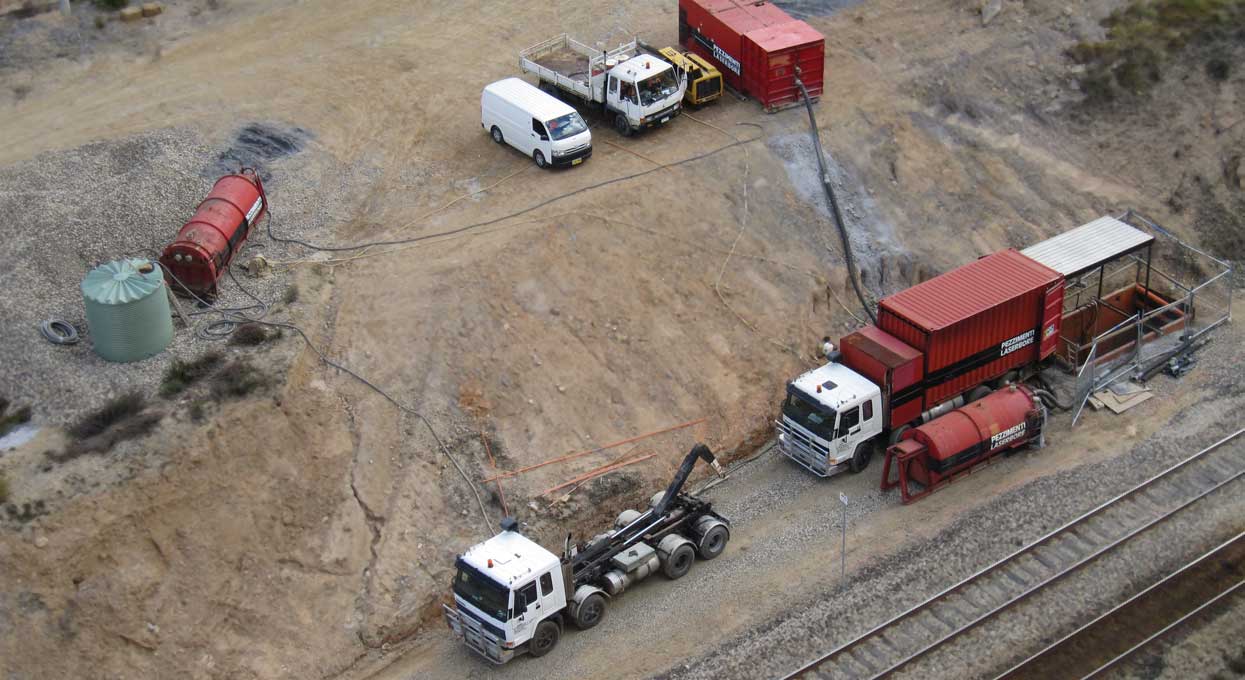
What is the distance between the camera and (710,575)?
29.0 metres

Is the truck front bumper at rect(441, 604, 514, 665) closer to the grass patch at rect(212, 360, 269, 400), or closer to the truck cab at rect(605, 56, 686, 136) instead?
the grass patch at rect(212, 360, 269, 400)

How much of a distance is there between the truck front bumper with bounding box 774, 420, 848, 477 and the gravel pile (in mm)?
12652

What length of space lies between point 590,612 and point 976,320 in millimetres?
11920

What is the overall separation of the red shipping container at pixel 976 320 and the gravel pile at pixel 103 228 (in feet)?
50.7

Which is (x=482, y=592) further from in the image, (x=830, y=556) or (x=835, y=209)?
(x=835, y=209)

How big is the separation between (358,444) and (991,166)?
22.8 metres

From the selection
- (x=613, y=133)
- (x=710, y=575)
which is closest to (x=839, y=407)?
(x=710, y=575)

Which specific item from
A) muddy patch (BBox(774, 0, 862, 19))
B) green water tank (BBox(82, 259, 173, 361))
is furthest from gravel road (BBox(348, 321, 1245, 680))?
muddy patch (BBox(774, 0, 862, 19))

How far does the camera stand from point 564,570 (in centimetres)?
2664

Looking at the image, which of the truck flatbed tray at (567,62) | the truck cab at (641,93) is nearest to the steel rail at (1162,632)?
the truck cab at (641,93)

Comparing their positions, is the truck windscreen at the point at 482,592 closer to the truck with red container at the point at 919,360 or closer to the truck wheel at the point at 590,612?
the truck wheel at the point at 590,612

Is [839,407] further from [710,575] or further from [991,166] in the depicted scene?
[991,166]

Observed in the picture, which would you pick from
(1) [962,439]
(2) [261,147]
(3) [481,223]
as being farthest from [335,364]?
(1) [962,439]

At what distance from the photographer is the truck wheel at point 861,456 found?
31688 millimetres
